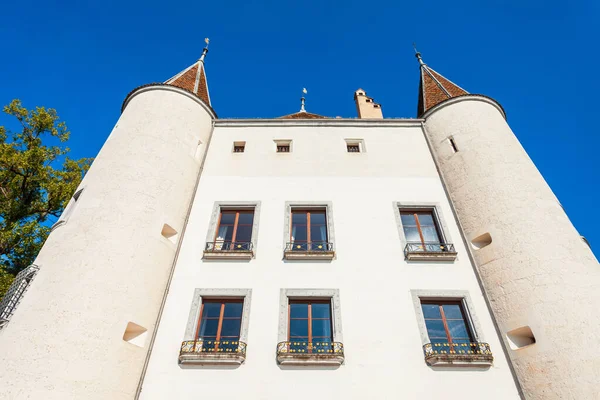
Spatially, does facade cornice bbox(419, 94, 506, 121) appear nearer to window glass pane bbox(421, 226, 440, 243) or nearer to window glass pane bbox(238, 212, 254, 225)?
window glass pane bbox(421, 226, 440, 243)

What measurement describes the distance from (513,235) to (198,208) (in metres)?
10.3

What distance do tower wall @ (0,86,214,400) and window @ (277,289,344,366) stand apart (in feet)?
11.9

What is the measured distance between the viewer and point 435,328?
9594 mm

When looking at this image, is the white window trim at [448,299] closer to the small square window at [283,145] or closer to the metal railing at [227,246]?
the metal railing at [227,246]

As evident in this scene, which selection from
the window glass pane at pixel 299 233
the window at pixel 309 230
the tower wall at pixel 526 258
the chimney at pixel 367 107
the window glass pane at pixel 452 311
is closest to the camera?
the tower wall at pixel 526 258

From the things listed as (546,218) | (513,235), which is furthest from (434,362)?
(546,218)

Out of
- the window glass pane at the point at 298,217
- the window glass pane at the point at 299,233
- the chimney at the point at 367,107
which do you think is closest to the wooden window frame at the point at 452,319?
the window glass pane at the point at 299,233

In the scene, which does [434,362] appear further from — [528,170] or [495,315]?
[528,170]

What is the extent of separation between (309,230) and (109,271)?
19.9 feet

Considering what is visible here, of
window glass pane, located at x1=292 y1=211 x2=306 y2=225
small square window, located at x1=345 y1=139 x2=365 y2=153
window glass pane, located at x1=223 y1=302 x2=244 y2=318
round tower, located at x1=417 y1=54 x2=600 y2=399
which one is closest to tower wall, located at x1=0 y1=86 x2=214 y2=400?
window glass pane, located at x1=223 y1=302 x2=244 y2=318

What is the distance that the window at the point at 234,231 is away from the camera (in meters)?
11.4

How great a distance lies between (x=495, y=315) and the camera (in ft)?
31.9

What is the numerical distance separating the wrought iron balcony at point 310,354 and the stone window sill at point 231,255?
2.94 meters

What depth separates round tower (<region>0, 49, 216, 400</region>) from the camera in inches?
300
